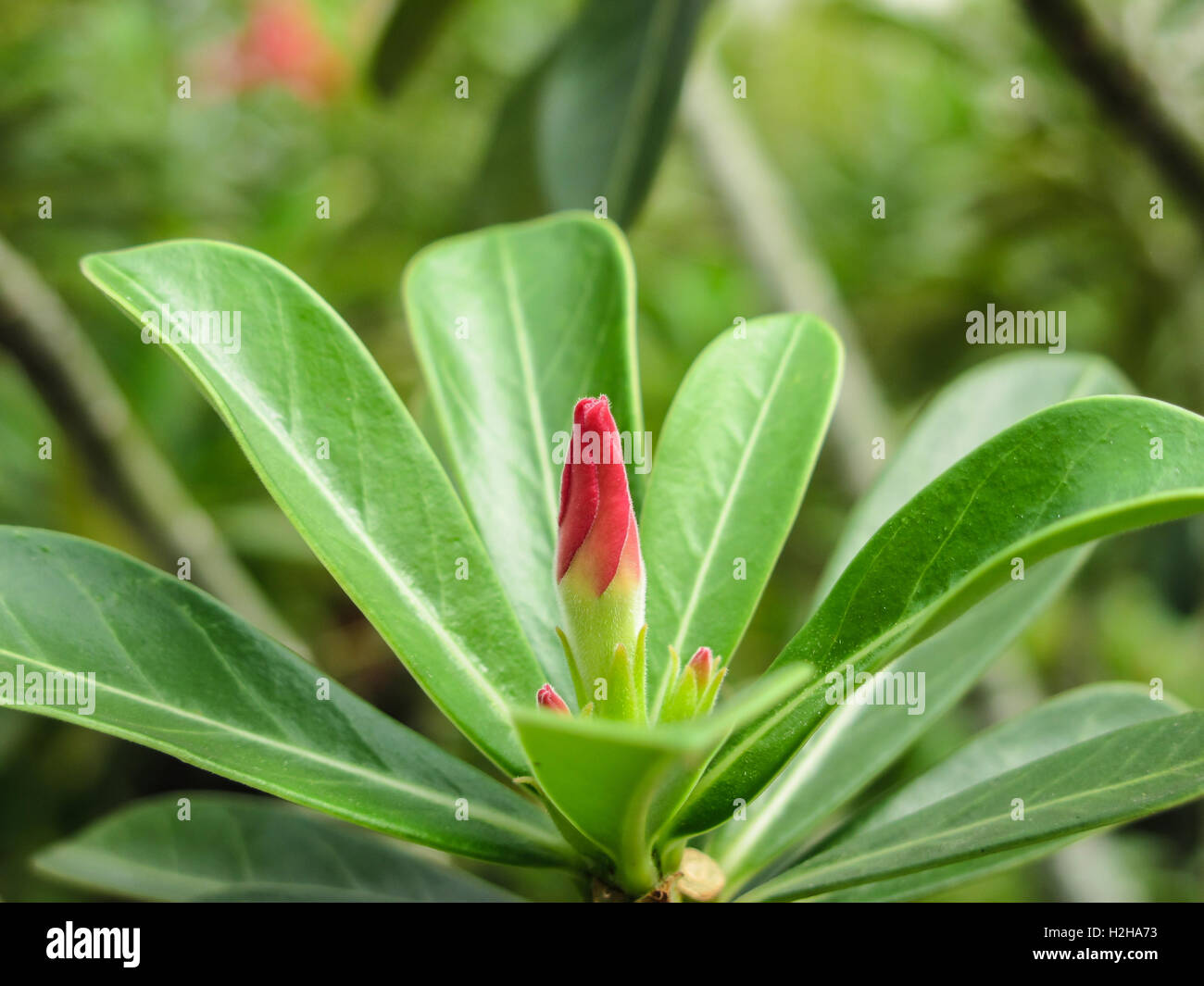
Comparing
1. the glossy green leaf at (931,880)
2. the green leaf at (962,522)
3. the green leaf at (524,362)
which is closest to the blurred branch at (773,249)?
the green leaf at (524,362)

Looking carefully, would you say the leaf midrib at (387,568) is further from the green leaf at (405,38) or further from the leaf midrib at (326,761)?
the green leaf at (405,38)

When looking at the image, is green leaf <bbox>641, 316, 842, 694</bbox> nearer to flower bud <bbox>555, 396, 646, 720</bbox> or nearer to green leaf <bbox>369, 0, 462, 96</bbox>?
flower bud <bbox>555, 396, 646, 720</bbox>

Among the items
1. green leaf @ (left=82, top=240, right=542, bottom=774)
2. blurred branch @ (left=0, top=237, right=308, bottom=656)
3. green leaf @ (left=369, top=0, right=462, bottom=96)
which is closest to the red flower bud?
green leaf @ (left=82, top=240, right=542, bottom=774)

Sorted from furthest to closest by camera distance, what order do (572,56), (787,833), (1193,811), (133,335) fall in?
(1193,811)
(133,335)
(572,56)
(787,833)

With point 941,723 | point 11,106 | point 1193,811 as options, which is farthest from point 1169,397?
point 11,106

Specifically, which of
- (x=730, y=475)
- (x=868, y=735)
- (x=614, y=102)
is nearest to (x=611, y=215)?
(x=614, y=102)

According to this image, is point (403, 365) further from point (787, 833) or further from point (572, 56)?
point (787, 833)
